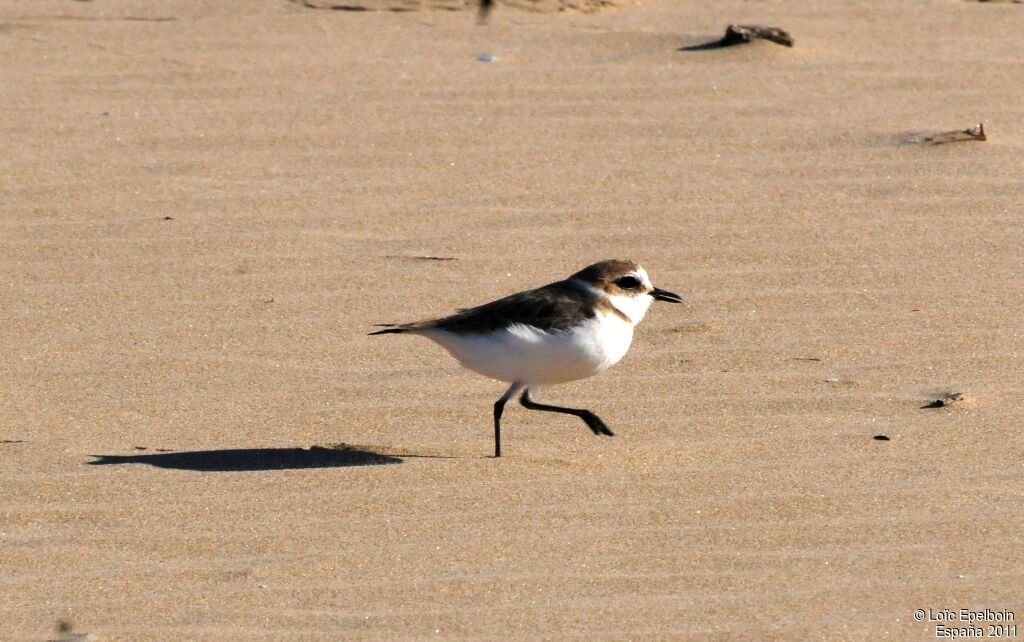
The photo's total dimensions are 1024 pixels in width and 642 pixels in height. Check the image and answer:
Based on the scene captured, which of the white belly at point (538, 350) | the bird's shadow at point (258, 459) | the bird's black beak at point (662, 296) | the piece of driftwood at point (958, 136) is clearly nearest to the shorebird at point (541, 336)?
the white belly at point (538, 350)

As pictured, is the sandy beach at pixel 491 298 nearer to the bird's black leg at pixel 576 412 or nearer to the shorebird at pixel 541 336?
the bird's black leg at pixel 576 412

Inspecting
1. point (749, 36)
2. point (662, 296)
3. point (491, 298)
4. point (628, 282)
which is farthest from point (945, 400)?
point (749, 36)

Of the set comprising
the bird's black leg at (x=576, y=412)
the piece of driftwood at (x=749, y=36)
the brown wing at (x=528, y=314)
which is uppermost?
the piece of driftwood at (x=749, y=36)

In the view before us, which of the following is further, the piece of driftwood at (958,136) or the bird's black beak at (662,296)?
the piece of driftwood at (958,136)

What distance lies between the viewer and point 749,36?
33.6ft

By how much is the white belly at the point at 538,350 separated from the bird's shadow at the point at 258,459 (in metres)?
0.45

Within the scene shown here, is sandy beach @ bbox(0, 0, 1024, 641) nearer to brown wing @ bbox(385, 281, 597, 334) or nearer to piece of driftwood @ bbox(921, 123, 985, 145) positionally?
piece of driftwood @ bbox(921, 123, 985, 145)

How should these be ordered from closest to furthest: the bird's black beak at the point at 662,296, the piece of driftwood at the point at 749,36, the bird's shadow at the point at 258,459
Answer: the bird's shadow at the point at 258,459
the bird's black beak at the point at 662,296
the piece of driftwood at the point at 749,36

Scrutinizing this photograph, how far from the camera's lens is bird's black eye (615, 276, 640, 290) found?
241 inches

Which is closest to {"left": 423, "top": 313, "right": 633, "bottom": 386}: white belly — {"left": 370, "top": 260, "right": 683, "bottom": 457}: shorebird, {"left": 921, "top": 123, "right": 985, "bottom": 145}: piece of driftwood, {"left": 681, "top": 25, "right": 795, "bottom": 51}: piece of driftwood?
{"left": 370, "top": 260, "right": 683, "bottom": 457}: shorebird

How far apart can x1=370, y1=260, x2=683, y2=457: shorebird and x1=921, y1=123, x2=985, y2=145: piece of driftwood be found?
3481 millimetres

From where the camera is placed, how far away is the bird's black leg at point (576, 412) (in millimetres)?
5922

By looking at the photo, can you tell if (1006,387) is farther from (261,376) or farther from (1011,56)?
(1011,56)

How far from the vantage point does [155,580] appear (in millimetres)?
4812
